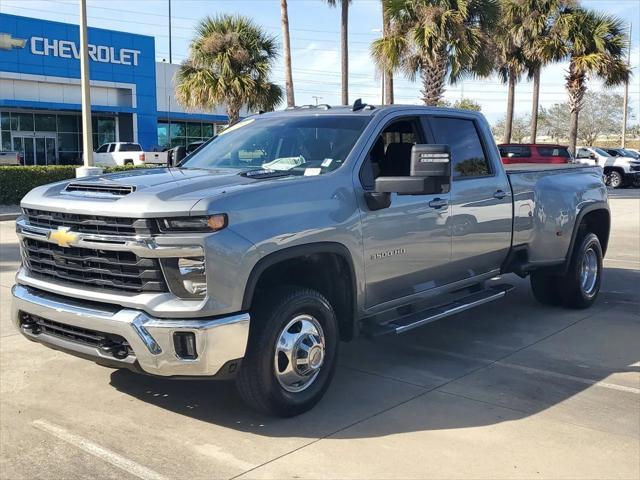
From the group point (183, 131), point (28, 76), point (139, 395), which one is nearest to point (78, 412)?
point (139, 395)

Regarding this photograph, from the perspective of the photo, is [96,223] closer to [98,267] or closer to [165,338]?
[98,267]

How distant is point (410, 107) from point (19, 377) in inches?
148

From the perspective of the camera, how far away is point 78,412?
15.3 ft

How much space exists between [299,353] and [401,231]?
124 cm

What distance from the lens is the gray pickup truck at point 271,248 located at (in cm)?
396

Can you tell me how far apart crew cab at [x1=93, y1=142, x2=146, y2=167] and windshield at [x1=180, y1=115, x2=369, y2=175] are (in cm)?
2785

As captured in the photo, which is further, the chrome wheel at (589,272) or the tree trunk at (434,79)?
the tree trunk at (434,79)

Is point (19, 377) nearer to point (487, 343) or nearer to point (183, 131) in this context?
point (487, 343)

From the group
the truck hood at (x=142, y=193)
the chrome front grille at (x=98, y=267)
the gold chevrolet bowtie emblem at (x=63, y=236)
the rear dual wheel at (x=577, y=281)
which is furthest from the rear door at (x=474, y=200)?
the gold chevrolet bowtie emblem at (x=63, y=236)

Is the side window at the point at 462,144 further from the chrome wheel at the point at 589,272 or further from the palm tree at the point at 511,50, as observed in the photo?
the palm tree at the point at 511,50

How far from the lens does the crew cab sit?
109 ft

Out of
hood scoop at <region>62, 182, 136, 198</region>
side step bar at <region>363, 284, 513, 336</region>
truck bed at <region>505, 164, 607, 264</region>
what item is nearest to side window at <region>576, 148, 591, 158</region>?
truck bed at <region>505, 164, 607, 264</region>

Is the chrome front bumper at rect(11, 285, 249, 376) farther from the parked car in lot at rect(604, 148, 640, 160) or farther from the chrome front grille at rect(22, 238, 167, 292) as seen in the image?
the parked car in lot at rect(604, 148, 640, 160)

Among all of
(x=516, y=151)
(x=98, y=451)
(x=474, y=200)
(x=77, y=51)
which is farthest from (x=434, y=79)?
(x=77, y=51)
